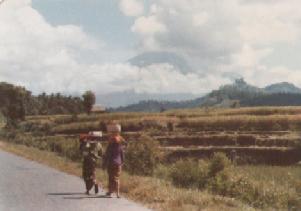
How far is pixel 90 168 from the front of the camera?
15.2 m

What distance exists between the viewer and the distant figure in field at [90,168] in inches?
583

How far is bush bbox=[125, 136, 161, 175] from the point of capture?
90.3ft

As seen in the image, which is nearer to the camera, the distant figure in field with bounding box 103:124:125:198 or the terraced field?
the distant figure in field with bounding box 103:124:125:198

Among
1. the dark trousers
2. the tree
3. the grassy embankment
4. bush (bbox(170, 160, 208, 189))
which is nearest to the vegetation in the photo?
the tree

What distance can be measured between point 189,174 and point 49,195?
10.2 meters

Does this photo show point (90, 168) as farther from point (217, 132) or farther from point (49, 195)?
point (217, 132)

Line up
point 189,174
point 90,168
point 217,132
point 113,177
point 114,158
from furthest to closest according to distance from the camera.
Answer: point 217,132
point 189,174
point 90,168
point 114,158
point 113,177

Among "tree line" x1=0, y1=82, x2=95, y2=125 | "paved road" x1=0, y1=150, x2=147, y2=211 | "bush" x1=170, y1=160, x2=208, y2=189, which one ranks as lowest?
"bush" x1=170, y1=160, x2=208, y2=189

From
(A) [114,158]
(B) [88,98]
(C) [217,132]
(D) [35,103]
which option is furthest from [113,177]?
(D) [35,103]

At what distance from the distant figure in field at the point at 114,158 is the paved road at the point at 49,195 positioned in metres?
0.48

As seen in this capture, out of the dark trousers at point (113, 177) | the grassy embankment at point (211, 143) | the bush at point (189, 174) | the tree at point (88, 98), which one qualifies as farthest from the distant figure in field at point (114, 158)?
the tree at point (88, 98)

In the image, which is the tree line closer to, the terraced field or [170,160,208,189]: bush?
the terraced field

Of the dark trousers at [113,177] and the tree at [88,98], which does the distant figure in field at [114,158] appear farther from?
the tree at [88,98]

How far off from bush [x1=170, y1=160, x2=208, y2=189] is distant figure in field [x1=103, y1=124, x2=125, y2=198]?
335 inches
